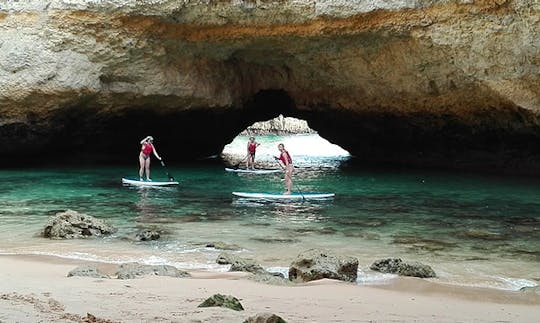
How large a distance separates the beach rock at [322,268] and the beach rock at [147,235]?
3190mm

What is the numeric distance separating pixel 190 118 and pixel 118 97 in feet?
12.9

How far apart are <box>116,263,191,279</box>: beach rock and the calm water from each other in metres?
0.73

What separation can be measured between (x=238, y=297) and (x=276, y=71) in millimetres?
17756

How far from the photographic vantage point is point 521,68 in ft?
54.3

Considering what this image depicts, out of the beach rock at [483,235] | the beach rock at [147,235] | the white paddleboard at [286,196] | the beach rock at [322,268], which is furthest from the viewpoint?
the white paddleboard at [286,196]

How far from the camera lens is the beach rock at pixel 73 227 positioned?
988 centimetres

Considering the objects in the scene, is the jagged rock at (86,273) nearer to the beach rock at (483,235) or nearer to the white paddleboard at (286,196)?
the beach rock at (483,235)

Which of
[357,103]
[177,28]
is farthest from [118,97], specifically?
[357,103]

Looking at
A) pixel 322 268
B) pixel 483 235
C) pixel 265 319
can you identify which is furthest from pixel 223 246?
pixel 265 319

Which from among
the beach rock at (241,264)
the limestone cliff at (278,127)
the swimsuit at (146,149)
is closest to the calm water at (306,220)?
the beach rock at (241,264)

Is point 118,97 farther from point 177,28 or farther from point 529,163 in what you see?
point 529,163

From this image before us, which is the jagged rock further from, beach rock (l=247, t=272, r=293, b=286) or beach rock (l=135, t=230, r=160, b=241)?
beach rock (l=135, t=230, r=160, b=241)

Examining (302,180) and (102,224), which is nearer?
(102,224)

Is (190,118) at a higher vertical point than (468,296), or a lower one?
higher
